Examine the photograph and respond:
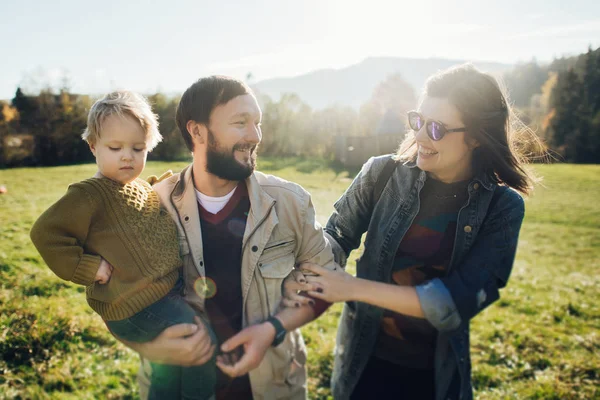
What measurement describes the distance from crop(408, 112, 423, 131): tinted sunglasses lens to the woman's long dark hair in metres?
0.18

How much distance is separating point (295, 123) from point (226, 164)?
47141 millimetres

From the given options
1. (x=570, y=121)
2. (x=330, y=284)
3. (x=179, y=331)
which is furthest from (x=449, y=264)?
(x=570, y=121)

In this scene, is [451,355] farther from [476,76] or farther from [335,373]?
[476,76]

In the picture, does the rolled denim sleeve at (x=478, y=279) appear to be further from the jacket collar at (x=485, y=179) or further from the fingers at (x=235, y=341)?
the fingers at (x=235, y=341)

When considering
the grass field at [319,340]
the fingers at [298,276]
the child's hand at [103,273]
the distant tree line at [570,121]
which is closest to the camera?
the child's hand at [103,273]

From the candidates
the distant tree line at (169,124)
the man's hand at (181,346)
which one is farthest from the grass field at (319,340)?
the distant tree line at (169,124)

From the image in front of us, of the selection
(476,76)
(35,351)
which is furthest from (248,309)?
(35,351)

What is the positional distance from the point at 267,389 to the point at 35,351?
3.64 meters

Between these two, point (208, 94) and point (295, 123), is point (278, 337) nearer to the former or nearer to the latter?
point (208, 94)

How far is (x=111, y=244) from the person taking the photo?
85.6 inches

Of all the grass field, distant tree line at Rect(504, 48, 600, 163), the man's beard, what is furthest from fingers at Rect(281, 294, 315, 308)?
distant tree line at Rect(504, 48, 600, 163)

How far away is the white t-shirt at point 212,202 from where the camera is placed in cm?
269

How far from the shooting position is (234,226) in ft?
8.74

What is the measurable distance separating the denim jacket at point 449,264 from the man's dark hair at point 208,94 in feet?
3.80
